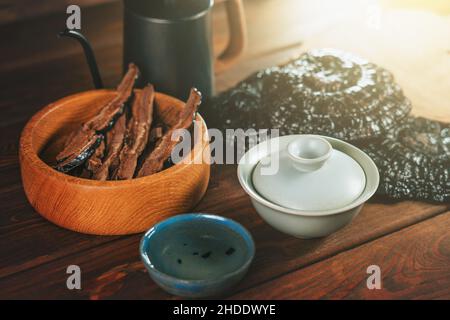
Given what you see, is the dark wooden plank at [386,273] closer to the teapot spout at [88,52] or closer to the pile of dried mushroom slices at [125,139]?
the pile of dried mushroom slices at [125,139]

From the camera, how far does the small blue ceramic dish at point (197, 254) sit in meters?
1.16

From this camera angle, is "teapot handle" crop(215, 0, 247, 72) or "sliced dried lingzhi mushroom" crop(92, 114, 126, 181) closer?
"sliced dried lingzhi mushroom" crop(92, 114, 126, 181)

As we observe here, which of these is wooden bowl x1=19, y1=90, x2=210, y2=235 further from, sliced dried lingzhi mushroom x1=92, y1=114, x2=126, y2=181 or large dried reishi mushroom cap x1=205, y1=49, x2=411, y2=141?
large dried reishi mushroom cap x1=205, y1=49, x2=411, y2=141

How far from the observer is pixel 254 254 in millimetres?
1215

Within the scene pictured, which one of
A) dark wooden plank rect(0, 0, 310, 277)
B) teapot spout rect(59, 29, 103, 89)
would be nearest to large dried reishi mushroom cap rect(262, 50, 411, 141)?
dark wooden plank rect(0, 0, 310, 277)

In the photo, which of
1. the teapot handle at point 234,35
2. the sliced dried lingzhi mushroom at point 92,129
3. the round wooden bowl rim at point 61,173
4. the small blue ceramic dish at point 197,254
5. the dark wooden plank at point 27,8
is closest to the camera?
the small blue ceramic dish at point 197,254

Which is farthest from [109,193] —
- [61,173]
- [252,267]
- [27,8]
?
[27,8]

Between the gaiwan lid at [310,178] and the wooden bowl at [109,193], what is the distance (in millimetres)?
154

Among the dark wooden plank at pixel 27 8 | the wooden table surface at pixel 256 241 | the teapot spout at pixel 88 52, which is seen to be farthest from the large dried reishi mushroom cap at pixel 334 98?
the dark wooden plank at pixel 27 8

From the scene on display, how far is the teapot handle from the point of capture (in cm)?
184

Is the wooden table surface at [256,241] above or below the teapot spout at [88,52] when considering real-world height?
below

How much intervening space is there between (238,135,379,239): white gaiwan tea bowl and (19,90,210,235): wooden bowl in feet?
0.41

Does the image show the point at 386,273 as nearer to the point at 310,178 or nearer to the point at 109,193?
the point at 310,178
